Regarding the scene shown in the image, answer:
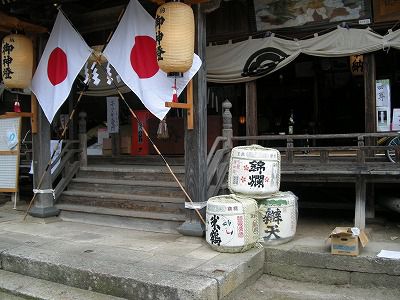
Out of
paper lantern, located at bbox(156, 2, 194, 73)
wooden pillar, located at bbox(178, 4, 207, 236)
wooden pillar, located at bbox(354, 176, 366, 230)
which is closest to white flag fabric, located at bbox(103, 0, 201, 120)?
wooden pillar, located at bbox(178, 4, 207, 236)

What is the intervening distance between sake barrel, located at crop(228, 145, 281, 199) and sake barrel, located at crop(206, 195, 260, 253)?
313 mm

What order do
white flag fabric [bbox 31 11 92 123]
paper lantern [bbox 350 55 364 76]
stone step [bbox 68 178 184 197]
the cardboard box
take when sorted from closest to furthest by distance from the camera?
the cardboard box → white flag fabric [bbox 31 11 92 123] → stone step [bbox 68 178 184 197] → paper lantern [bbox 350 55 364 76]

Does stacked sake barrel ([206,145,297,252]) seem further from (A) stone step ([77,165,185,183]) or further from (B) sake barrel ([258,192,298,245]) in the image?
(A) stone step ([77,165,185,183])

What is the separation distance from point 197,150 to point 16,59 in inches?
170

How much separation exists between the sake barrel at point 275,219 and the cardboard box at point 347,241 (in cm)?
76

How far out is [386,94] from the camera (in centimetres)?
838

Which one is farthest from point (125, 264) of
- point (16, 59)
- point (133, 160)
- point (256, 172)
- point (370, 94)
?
point (370, 94)

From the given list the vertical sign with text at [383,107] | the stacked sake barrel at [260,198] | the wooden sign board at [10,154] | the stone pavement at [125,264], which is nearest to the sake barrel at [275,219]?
the stacked sake barrel at [260,198]

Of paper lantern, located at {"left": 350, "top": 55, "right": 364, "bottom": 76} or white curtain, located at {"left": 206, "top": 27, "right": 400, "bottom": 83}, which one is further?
paper lantern, located at {"left": 350, "top": 55, "right": 364, "bottom": 76}

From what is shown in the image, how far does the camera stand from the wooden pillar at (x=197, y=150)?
706 centimetres

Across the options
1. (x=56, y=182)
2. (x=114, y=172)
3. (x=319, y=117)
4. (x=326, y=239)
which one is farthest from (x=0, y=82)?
(x=326, y=239)

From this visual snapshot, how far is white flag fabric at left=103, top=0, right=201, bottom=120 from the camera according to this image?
23.1ft

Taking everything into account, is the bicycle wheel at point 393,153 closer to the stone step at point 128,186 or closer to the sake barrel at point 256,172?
the sake barrel at point 256,172

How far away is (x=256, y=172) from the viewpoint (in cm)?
655
